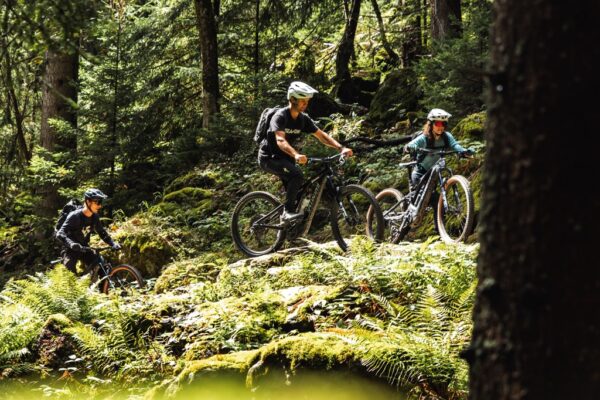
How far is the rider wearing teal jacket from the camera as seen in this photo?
374 inches

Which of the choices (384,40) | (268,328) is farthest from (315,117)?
(268,328)

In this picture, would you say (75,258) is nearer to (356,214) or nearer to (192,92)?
(356,214)

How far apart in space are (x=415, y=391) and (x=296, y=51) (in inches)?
745

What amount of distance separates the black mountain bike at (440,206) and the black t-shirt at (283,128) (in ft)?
5.22

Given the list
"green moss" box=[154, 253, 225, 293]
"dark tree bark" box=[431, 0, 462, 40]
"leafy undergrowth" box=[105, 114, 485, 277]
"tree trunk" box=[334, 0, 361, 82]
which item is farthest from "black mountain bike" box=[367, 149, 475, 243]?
"tree trunk" box=[334, 0, 361, 82]

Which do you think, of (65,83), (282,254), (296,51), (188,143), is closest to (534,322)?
(282,254)

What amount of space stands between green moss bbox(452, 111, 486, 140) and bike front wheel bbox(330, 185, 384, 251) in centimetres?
330

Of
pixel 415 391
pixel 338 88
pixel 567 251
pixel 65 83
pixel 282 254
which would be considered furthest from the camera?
pixel 338 88

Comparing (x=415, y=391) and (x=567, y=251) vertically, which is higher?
(x=567, y=251)

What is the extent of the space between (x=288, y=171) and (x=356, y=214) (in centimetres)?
118

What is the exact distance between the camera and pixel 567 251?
2.05 meters

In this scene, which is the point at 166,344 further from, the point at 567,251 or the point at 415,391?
the point at 567,251

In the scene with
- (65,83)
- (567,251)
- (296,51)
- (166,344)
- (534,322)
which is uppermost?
(296,51)

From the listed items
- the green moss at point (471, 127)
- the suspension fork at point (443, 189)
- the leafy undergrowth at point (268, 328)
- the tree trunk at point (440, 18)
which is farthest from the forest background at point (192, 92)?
the leafy undergrowth at point (268, 328)
